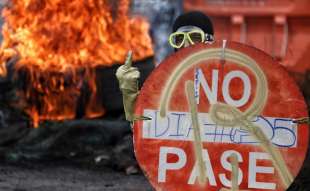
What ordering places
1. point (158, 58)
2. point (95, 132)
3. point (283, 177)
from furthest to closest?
point (158, 58), point (95, 132), point (283, 177)

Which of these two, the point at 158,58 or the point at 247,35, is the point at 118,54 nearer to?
the point at 158,58

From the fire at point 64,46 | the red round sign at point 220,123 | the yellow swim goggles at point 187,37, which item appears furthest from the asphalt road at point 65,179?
the red round sign at point 220,123

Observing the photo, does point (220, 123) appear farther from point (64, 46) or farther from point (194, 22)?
point (64, 46)

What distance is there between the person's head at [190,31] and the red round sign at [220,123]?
60cm

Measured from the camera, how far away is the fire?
Answer: 6.92 m

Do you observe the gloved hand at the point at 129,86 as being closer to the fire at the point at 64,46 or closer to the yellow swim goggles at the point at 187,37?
the yellow swim goggles at the point at 187,37

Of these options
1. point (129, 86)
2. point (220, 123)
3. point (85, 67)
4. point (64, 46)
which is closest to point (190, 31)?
point (129, 86)

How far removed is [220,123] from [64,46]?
4.58m

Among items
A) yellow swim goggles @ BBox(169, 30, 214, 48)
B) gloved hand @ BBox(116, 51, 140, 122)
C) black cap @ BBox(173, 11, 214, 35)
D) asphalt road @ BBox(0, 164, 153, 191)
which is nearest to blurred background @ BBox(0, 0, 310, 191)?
asphalt road @ BBox(0, 164, 153, 191)

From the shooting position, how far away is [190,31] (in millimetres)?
3791

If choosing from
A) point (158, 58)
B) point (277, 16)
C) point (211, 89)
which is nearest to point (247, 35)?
point (277, 16)

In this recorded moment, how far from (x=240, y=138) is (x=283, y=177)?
0.24 metres

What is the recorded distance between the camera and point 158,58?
8078mm

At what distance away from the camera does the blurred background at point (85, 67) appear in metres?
6.14
